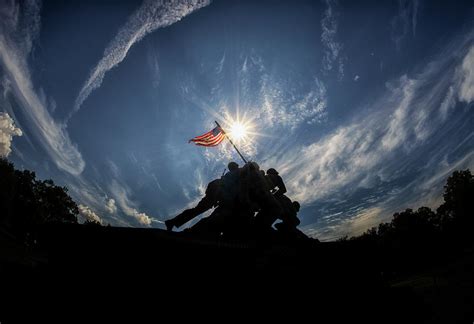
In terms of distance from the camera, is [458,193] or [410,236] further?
[410,236]

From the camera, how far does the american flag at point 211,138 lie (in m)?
11.4

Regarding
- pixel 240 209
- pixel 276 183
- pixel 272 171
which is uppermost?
pixel 272 171

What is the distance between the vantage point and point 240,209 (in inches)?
344

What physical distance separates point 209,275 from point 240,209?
3309 mm

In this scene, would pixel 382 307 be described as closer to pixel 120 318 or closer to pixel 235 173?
pixel 235 173

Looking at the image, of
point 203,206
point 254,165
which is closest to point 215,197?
point 203,206

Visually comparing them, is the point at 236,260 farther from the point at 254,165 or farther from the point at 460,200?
the point at 460,200

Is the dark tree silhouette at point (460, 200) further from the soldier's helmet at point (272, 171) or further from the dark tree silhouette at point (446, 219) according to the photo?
the soldier's helmet at point (272, 171)

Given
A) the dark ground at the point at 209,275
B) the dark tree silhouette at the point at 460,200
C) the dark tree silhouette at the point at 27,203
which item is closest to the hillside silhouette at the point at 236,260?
the dark ground at the point at 209,275

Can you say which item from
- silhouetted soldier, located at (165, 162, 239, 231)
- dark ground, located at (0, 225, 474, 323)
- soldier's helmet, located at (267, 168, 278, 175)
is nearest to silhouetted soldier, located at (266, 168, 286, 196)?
soldier's helmet, located at (267, 168, 278, 175)

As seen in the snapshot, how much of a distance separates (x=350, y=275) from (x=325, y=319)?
5.46 feet

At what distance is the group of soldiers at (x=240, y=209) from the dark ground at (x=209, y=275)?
180cm

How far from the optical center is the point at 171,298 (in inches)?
204

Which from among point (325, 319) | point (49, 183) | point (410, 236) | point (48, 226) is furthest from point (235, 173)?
point (410, 236)
